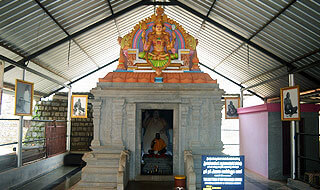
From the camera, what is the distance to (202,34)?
17.2m

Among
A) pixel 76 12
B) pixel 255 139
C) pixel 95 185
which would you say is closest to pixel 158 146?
pixel 95 185

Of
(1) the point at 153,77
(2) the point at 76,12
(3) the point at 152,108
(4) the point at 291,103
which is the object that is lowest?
(3) the point at 152,108

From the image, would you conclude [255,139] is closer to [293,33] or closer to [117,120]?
[293,33]

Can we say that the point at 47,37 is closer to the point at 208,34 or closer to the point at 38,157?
the point at 38,157

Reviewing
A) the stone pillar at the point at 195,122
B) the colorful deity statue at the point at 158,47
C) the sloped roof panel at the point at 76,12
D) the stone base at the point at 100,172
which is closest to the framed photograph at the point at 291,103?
the colorful deity statue at the point at 158,47

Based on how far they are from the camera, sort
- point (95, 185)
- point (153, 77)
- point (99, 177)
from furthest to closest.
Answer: point (153, 77)
point (99, 177)
point (95, 185)

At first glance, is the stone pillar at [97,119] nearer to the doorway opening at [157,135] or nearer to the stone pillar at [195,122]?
the doorway opening at [157,135]

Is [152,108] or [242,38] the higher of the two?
[242,38]

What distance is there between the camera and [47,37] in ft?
41.0

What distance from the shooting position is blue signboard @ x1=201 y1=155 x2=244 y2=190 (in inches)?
271

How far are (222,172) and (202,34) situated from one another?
38.6 ft

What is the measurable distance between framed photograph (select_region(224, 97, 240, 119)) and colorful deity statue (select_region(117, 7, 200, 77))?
9.24 metres

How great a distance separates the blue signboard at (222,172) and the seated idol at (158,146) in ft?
17.9

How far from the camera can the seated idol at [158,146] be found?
12242mm
